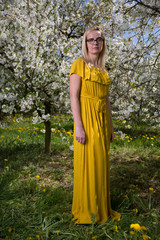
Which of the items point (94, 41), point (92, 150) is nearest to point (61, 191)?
point (92, 150)

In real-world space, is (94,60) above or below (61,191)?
above

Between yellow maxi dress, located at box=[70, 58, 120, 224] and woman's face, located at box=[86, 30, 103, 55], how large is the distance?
0.16 meters

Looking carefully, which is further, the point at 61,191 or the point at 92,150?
the point at 61,191

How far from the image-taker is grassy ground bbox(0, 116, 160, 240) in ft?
7.34

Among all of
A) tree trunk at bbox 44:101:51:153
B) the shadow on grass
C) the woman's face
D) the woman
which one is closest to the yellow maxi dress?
the woman

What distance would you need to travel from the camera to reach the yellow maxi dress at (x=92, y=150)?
2283mm

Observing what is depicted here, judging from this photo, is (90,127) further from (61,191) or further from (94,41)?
(61,191)

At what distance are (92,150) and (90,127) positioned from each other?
0.76 feet

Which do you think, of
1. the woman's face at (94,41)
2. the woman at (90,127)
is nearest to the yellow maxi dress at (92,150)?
the woman at (90,127)

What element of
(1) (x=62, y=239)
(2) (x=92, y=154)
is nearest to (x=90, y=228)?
(1) (x=62, y=239)

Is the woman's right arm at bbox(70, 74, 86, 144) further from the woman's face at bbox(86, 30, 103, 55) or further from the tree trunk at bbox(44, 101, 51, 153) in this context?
the tree trunk at bbox(44, 101, 51, 153)

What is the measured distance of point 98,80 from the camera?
2.29m

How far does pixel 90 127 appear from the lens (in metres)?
2.30

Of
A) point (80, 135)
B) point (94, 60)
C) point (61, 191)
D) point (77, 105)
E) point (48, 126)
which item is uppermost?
point (94, 60)
